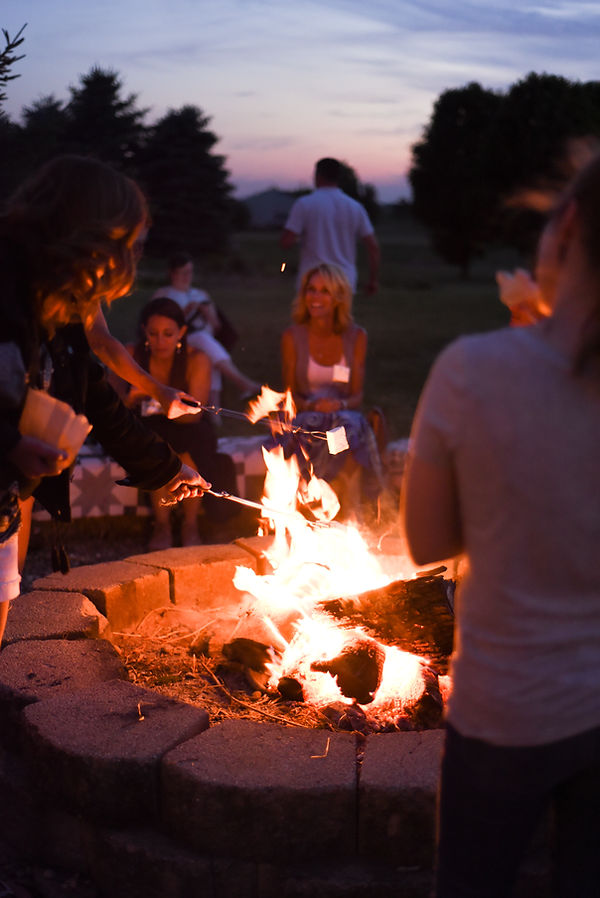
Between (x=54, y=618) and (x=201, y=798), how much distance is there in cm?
124

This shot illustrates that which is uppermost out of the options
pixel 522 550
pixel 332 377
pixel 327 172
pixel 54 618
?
pixel 327 172

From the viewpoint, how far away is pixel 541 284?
4.51 feet

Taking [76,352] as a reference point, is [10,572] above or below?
below

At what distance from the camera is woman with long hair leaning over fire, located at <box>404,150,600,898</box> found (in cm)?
129

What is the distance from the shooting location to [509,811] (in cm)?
143


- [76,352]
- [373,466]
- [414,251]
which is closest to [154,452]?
[76,352]

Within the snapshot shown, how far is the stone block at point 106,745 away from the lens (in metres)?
2.53

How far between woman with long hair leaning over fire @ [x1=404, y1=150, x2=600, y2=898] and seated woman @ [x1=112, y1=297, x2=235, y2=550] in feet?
14.2

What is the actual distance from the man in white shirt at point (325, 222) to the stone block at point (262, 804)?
579 cm

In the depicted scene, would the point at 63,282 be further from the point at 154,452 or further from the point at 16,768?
the point at 16,768

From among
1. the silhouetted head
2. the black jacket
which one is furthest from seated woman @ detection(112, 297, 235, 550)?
the black jacket

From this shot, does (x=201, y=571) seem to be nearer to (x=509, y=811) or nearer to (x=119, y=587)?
(x=119, y=587)

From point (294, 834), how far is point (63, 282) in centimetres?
153

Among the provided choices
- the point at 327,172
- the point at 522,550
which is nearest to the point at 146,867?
the point at 522,550
